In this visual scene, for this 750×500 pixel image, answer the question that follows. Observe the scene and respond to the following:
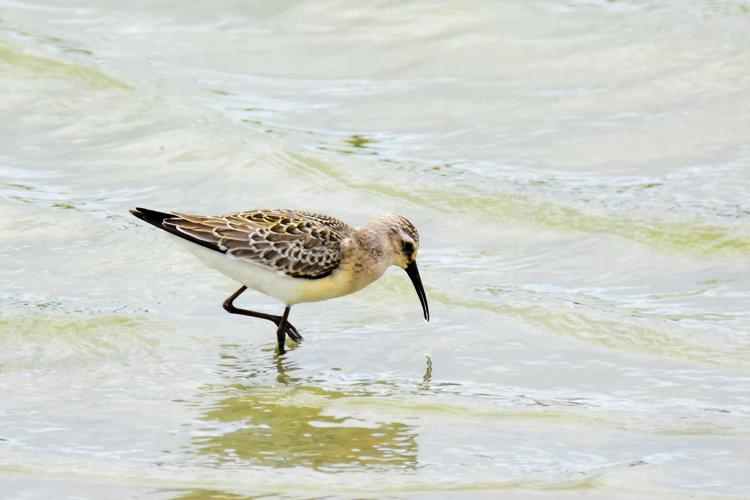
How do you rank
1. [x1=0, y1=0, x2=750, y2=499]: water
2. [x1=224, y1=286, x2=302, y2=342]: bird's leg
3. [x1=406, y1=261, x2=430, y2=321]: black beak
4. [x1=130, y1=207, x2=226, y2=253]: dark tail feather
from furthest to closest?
[x1=406, y1=261, x2=430, y2=321]: black beak, [x1=224, y1=286, x2=302, y2=342]: bird's leg, [x1=130, y1=207, x2=226, y2=253]: dark tail feather, [x1=0, y1=0, x2=750, y2=499]: water

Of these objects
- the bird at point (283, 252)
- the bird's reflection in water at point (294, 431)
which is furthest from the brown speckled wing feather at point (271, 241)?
the bird's reflection in water at point (294, 431)

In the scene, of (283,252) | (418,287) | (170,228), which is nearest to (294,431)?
(283,252)

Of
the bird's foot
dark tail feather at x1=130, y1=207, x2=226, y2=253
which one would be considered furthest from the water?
dark tail feather at x1=130, y1=207, x2=226, y2=253

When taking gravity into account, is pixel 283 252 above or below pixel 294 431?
above

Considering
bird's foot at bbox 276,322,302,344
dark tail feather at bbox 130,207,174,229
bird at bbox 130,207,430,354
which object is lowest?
bird's foot at bbox 276,322,302,344

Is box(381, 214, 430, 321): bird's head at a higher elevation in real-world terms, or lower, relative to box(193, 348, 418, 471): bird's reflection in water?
higher

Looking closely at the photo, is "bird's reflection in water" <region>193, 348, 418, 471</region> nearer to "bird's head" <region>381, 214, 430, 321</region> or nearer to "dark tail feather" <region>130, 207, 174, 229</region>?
"dark tail feather" <region>130, 207, 174, 229</region>

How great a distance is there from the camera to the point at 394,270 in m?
12.5

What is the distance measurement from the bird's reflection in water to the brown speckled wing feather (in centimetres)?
96

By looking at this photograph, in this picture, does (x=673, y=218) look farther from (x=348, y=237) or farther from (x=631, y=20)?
(x=631, y=20)

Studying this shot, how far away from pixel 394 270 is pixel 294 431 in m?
4.06

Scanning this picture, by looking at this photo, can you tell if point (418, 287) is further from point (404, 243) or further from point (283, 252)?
point (283, 252)

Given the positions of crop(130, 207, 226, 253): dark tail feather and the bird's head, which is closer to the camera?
crop(130, 207, 226, 253): dark tail feather

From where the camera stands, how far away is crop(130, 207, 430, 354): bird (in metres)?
10.4
